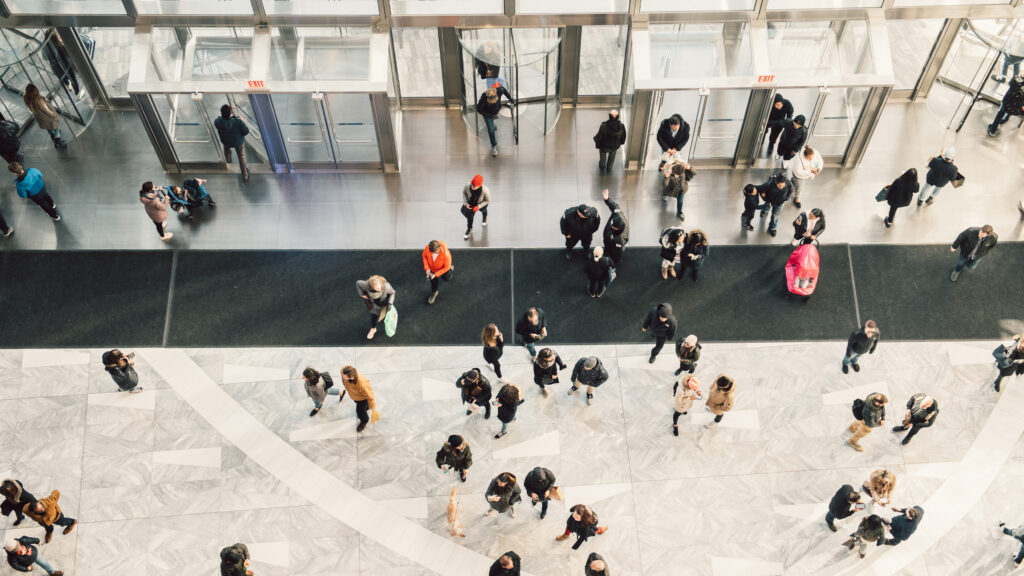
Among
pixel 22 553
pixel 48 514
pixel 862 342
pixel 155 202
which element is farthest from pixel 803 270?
pixel 22 553

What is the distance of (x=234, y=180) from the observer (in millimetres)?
15625

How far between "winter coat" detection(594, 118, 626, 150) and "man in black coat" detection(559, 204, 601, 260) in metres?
1.52

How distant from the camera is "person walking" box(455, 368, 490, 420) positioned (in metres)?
11.9

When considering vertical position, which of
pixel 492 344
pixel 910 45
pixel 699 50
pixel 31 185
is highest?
pixel 910 45

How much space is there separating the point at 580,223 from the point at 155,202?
650 centimetres

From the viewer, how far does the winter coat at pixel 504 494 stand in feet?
36.7

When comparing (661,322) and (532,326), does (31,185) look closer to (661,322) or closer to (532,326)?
(532,326)

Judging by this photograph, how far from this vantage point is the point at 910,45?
51.9 ft

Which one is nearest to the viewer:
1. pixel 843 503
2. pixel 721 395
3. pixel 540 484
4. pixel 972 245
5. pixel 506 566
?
pixel 506 566

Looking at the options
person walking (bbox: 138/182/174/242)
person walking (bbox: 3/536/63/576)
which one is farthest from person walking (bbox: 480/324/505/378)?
person walking (bbox: 3/536/63/576)

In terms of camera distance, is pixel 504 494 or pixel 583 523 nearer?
pixel 583 523

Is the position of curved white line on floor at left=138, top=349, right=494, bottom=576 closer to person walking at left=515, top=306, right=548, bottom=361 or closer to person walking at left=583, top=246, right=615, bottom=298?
person walking at left=515, top=306, right=548, bottom=361

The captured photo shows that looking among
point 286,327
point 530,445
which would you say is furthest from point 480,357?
point 286,327

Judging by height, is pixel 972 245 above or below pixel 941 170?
below
